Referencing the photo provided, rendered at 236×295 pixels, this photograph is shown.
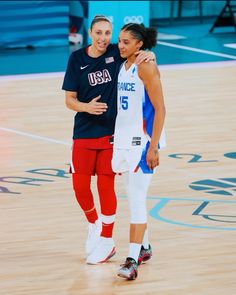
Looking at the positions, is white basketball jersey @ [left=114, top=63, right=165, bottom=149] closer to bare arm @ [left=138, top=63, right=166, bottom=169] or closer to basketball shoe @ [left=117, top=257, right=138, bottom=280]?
bare arm @ [left=138, top=63, right=166, bottom=169]

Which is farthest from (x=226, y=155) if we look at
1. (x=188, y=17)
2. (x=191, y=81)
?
(x=188, y=17)

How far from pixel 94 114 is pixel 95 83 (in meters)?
0.23

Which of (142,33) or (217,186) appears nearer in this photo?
(142,33)

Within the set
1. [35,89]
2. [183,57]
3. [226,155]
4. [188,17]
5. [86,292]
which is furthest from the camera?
[188,17]

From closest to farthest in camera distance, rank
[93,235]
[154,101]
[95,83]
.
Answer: [154,101]
[95,83]
[93,235]

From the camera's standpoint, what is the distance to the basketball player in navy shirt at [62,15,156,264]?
725cm

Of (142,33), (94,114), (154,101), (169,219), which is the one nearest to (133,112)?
(154,101)

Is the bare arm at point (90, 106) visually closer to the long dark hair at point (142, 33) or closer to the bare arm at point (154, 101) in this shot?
the bare arm at point (154, 101)

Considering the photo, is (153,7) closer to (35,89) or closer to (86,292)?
(35,89)

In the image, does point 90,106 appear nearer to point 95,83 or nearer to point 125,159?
point 95,83

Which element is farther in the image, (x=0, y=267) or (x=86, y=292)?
(x=0, y=267)

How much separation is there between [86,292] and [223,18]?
14650 mm

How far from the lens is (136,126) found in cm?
705

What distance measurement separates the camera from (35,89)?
15016mm
